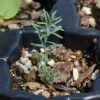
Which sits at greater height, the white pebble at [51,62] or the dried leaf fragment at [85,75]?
the white pebble at [51,62]

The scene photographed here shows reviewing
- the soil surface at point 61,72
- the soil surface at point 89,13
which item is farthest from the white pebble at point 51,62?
the soil surface at point 89,13

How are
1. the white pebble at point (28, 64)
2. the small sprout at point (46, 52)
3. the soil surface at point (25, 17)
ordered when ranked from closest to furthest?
the small sprout at point (46, 52)
the white pebble at point (28, 64)
the soil surface at point (25, 17)

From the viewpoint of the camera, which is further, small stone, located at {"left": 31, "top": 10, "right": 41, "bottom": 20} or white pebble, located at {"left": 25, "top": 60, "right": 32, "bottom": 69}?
small stone, located at {"left": 31, "top": 10, "right": 41, "bottom": 20}

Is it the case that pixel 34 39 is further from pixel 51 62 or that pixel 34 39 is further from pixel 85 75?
pixel 85 75

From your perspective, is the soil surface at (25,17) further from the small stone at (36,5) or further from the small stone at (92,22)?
the small stone at (92,22)

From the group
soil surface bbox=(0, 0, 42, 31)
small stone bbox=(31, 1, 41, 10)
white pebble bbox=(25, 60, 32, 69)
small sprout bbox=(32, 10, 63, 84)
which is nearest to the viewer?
small sprout bbox=(32, 10, 63, 84)

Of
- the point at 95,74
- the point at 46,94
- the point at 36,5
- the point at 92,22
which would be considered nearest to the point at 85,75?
the point at 95,74

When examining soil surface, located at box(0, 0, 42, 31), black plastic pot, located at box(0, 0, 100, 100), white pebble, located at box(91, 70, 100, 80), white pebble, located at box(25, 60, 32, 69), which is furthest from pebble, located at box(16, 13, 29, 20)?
white pebble, located at box(91, 70, 100, 80)

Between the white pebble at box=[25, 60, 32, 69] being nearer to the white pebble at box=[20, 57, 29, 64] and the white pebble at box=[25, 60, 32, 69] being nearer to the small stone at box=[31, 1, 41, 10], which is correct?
the white pebble at box=[20, 57, 29, 64]
